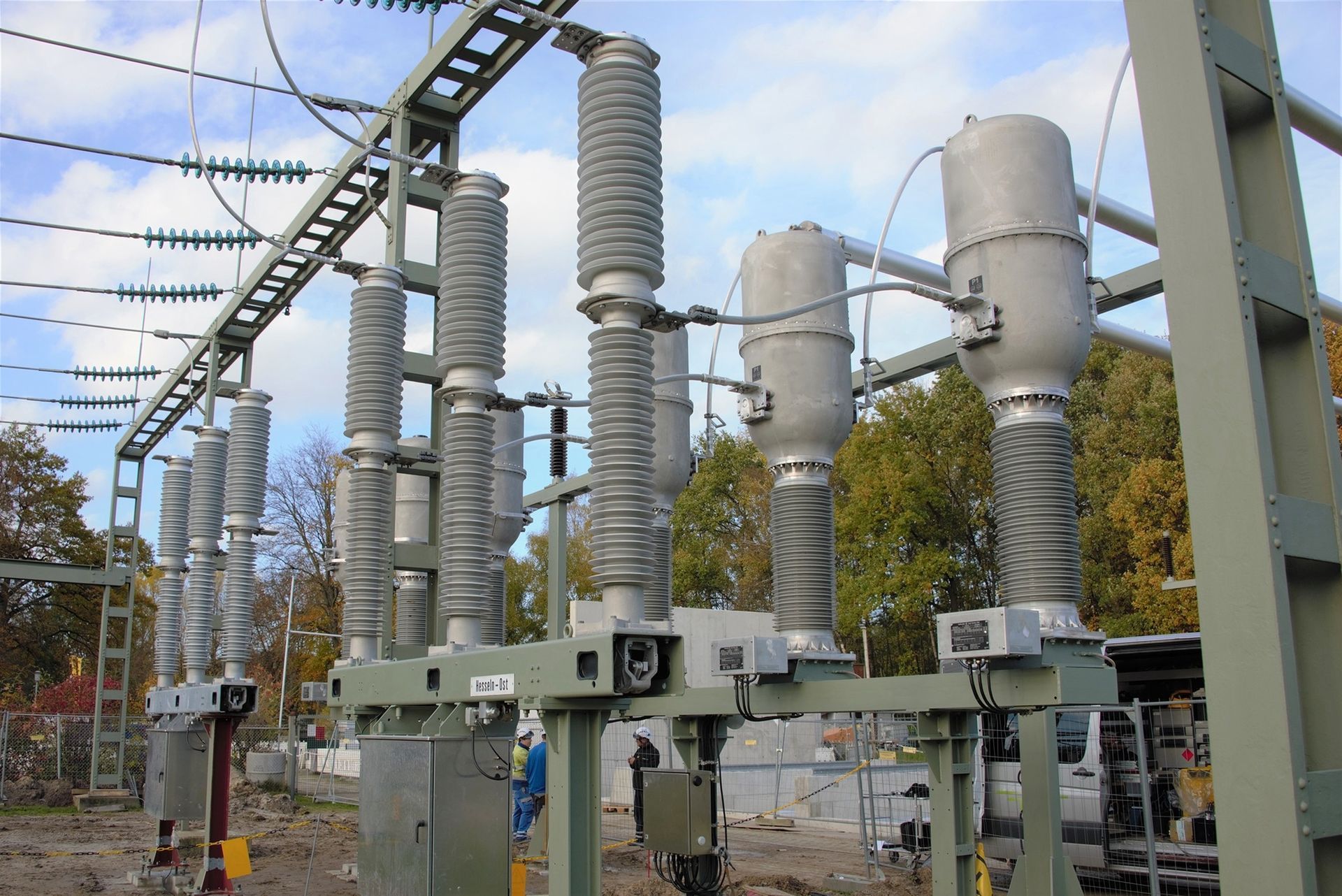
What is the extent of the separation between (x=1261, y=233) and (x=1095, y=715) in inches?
368

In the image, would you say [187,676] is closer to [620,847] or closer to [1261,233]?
[620,847]

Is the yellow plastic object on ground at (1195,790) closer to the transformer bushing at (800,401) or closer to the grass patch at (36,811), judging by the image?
the transformer bushing at (800,401)

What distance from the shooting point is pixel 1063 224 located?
8.30m

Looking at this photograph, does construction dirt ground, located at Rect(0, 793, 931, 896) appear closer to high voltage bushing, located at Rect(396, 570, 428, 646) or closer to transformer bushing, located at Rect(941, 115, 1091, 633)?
high voltage bushing, located at Rect(396, 570, 428, 646)

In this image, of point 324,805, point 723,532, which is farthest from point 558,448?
point 723,532

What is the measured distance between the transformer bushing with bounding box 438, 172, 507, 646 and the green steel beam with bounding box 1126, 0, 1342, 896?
4788mm

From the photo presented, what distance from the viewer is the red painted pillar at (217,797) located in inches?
462

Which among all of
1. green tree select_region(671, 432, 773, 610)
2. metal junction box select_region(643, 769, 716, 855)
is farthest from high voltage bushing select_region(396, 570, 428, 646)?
green tree select_region(671, 432, 773, 610)

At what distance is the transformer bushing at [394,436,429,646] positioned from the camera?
38.9 ft

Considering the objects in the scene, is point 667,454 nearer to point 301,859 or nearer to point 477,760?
point 477,760

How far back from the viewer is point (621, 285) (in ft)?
20.1

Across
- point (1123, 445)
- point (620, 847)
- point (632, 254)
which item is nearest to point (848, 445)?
point (1123, 445)

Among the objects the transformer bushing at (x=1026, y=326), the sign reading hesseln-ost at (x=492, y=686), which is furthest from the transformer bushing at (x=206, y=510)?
the transformer bushing at (x=1026, y=326)

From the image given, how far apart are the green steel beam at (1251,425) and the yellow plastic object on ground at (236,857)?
9.34 metres
